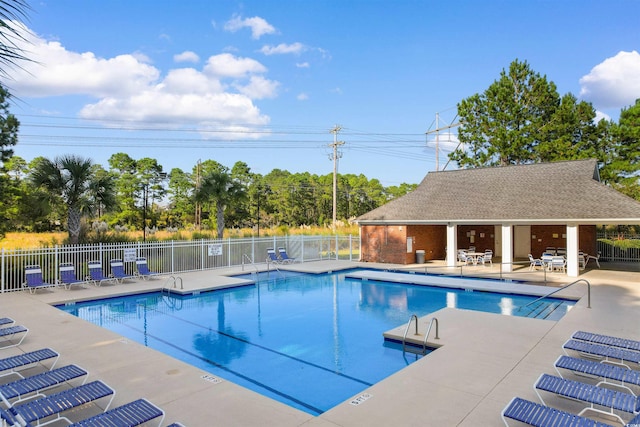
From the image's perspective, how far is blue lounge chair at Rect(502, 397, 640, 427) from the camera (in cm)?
454

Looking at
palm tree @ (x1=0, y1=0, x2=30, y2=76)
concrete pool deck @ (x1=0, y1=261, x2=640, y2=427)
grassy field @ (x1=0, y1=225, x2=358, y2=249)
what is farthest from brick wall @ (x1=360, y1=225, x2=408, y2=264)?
palm tree @ (x1=0, y1=0, x2=30, y2=76)

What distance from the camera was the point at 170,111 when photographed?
126 ft

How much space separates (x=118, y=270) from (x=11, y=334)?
24.7ft

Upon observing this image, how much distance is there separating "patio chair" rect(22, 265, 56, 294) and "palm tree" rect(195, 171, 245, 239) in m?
8.85

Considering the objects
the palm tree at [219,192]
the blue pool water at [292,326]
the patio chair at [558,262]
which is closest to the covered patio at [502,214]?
the patio chair at [558,262]

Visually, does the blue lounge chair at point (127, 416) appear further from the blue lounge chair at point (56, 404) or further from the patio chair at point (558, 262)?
the patio chair at point (558, 262)

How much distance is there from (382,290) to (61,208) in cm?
1394

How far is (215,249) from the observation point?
20.5 meters

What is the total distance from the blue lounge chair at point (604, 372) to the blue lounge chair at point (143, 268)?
15.4m

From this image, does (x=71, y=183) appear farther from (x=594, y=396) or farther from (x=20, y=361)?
(x=594, y=396)

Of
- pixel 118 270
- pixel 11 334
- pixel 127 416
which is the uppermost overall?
pixel 118 270

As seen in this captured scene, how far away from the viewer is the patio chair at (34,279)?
14021mm

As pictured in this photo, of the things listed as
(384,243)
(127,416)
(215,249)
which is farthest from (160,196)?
(127,416)

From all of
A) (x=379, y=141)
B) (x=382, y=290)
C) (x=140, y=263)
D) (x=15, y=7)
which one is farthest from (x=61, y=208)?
(x=379, y=141)
